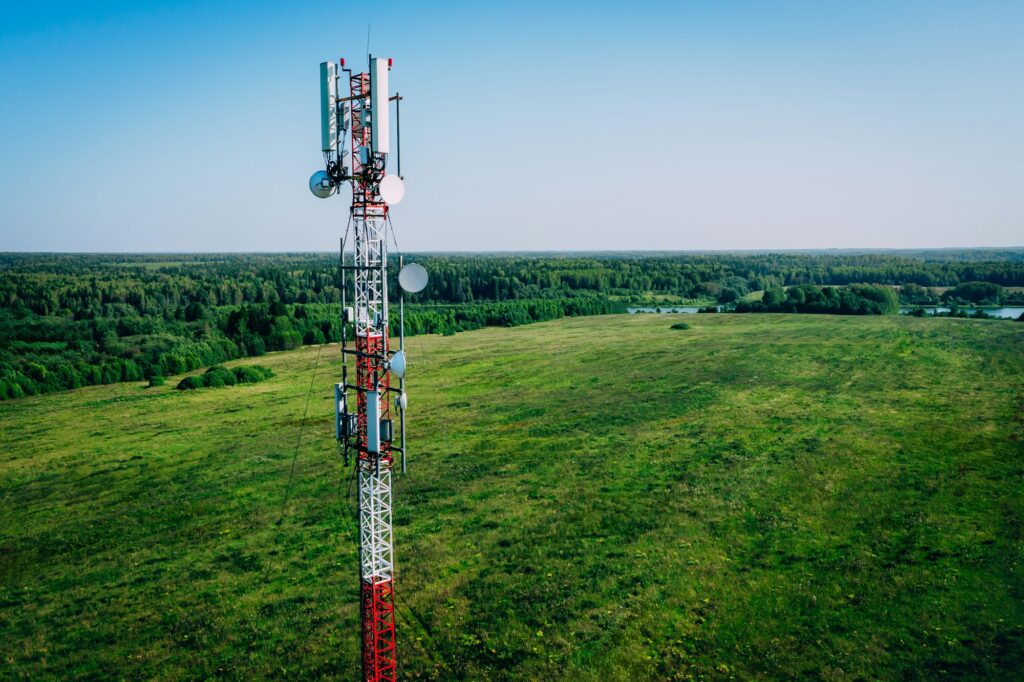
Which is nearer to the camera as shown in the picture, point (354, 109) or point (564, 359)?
point (354, 109)

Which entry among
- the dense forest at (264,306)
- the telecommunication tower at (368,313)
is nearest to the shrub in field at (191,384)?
the dense forest at (264,306)

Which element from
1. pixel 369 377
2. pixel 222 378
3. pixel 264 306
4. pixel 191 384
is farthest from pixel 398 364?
pixel 264 306

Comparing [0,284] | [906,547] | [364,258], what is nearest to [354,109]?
[364,258]

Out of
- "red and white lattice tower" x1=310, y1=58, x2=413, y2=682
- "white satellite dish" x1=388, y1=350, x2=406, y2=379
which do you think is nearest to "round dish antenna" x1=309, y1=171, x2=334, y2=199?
"red and white lattice tower" x1=310, y1=58, x2=413, y2=682

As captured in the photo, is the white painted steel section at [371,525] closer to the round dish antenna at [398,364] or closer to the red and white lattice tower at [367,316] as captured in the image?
the red and white lattice tower at [367,316]

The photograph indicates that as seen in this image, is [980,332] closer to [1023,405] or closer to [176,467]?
[1023,405]

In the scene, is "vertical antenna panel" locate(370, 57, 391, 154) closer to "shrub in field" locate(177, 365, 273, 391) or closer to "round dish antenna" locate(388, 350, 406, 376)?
"round dish antenna" locate(388, 350, 406, 376)
